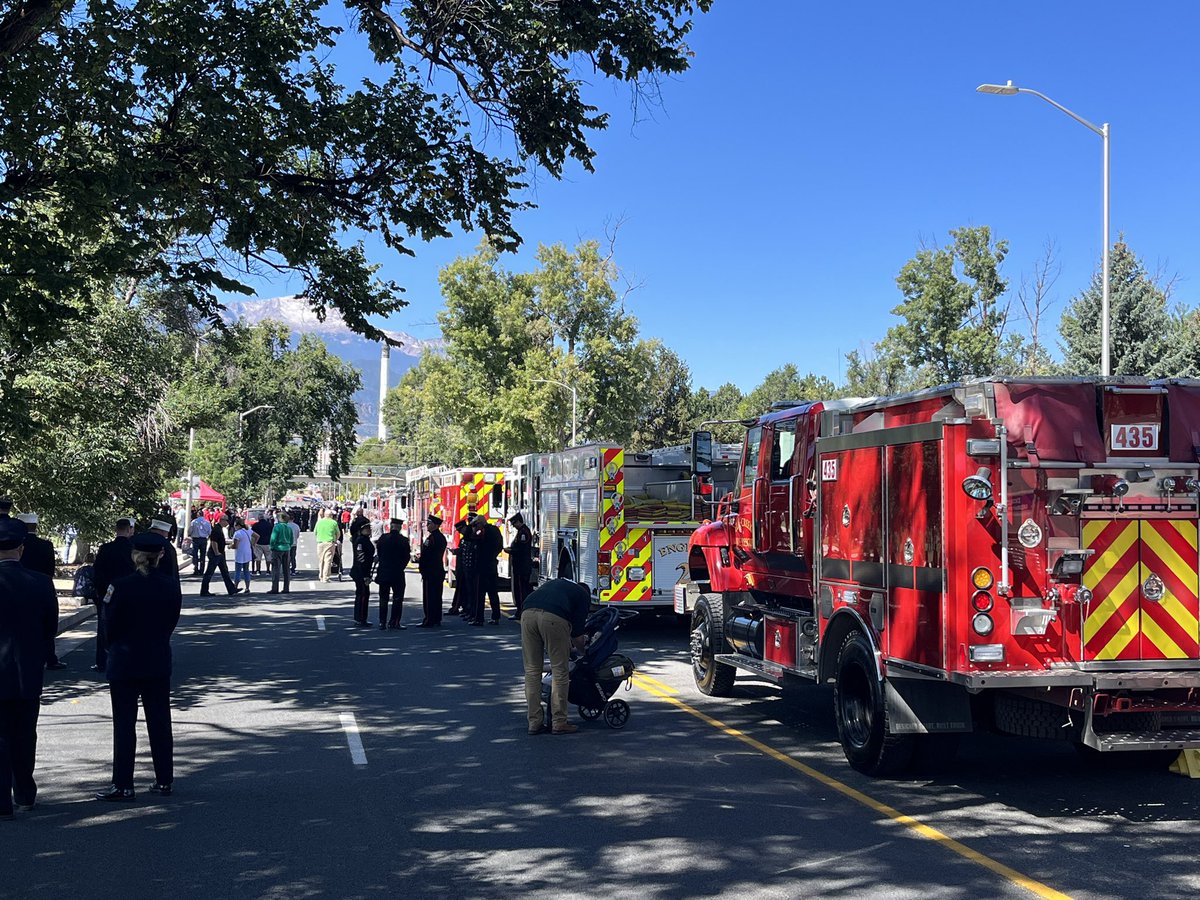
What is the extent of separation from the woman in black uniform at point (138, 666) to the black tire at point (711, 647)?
5.70 m

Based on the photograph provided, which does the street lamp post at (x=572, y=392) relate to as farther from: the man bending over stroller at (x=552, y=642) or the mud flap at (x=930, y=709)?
the mud flap at (x=930, y=709)

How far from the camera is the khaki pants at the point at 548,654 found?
1031 cm

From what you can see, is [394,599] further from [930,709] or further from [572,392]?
[572,392]

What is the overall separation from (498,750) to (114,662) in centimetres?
309

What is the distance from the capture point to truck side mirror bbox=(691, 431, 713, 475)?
11.6m

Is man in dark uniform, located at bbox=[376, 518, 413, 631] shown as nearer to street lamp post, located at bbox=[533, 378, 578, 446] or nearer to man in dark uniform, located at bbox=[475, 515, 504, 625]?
man in dark uniform, located at bbox=[475, 515, 504, 625]

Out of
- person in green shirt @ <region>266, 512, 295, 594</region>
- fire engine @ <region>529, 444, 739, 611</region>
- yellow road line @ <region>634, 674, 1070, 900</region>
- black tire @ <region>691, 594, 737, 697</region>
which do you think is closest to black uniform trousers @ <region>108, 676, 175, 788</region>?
yellow road line @ <region>634, 674, 1070, 900</region>

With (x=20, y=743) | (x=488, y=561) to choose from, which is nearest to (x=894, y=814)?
(x=20, y=743)

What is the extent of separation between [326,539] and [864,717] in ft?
70.4

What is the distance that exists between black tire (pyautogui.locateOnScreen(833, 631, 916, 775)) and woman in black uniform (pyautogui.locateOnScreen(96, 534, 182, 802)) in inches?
190

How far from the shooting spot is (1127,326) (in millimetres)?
34969

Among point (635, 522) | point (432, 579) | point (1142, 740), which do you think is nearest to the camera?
point (1142, 740)

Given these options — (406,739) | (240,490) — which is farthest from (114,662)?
(240,490)

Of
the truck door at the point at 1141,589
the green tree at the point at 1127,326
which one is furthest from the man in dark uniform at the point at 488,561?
the green tree at the point at 1127,326
